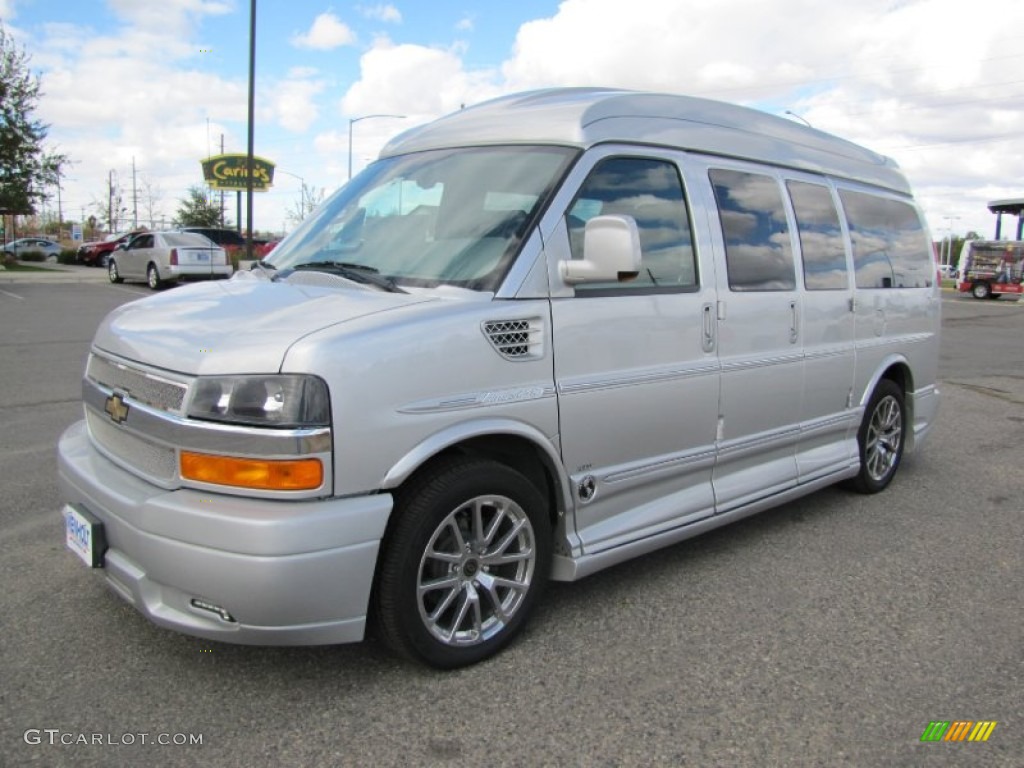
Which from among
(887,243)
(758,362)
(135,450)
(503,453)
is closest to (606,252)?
(503,453)

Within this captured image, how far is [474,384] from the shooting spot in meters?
2.94

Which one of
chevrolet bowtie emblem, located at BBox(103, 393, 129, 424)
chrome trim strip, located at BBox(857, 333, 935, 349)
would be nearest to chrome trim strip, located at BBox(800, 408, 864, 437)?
chrome trim strip, located at BBox(857, 333, 935, 349)

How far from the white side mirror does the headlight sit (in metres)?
1.12

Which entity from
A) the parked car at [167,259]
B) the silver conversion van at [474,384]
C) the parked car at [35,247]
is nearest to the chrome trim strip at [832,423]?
the silver conversion van at [474,384]

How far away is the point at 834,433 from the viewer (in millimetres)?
4887

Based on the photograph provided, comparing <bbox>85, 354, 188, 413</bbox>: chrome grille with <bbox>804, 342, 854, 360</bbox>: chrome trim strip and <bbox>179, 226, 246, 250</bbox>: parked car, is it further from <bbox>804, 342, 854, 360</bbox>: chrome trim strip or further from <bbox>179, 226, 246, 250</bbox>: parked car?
<bbox>179, 226, 246, 250</bbox>: parked car

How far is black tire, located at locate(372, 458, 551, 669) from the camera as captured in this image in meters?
2.80

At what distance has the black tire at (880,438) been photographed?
5.29 meters

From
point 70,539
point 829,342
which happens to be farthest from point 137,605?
point 829,342

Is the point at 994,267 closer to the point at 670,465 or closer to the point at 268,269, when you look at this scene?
the point at 670,465

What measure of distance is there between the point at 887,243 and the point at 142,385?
4.55m

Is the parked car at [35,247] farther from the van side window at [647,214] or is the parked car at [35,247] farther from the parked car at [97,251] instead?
the van side window at [647,214]

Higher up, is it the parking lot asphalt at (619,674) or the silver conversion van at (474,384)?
the silver conversion van at (474,384)

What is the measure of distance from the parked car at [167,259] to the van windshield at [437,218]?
17.2 meters
